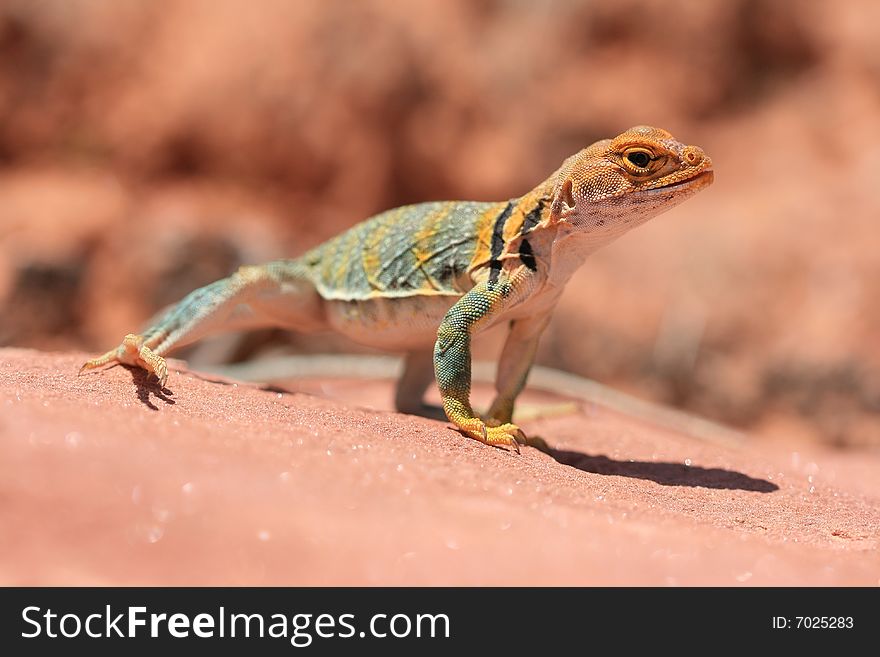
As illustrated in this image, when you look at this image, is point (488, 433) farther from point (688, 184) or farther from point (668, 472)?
point (688, 184)

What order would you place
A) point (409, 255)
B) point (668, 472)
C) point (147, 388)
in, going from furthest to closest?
1. point (409, 255)
2. point (668, 472)
3. point (147, 388)

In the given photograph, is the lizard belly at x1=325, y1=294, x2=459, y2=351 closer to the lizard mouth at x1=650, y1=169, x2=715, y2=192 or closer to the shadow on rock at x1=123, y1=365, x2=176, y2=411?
the lizard mouth at x1=650, y1=169, x2=715, y2=192

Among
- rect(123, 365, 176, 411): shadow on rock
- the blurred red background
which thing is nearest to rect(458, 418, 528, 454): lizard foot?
rect(123, 365, 176, 411): shadow on rock

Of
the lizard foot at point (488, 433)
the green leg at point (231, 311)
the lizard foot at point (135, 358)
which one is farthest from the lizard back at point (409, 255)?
the lizard foot at point (135, 358)

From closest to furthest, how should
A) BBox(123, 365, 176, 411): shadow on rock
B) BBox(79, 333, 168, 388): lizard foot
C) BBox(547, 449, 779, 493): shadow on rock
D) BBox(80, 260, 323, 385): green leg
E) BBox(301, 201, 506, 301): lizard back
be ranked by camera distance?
1. BBox(123, 365, 176, 411): shadow on rock
2. BBox(79, 333, 168, 388): lizard foot
3. BBox(80, 260, 323, 385): green leg
4. BBox(547, 449, 779, 493): shadow on rock
5. BBox(301, 201, 506, 301): lizard back

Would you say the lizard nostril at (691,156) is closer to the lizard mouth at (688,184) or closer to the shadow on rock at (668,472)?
the lizard mouth at (688,184)

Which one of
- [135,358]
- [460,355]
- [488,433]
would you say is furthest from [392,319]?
[135,358]

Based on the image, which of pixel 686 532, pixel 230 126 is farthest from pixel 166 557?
pixel 230 126
